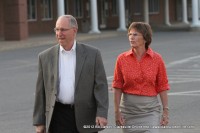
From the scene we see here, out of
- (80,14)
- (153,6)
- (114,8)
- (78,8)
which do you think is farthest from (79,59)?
(153,6)

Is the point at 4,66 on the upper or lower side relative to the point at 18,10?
lower

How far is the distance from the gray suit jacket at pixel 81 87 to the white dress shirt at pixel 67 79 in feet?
0.12

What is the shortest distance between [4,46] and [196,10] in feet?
65.4

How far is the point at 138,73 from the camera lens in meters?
5.36

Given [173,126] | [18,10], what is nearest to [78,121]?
[173,126]

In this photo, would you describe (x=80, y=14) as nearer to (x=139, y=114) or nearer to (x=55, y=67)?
(x=139, y=114)

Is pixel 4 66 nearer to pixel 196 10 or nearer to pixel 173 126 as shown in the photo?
pixel 173 126

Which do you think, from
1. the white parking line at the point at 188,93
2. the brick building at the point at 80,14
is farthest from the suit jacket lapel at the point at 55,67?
the brick building at the point at 80,14

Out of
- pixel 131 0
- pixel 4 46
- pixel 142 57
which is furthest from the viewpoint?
pixel 131 0

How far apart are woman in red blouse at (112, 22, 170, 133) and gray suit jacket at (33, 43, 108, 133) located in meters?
0.30

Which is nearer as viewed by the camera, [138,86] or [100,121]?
[100,121]

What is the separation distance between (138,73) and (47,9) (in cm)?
4120

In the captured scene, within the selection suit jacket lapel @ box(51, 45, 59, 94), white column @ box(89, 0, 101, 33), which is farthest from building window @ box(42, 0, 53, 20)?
suit jacket lapel @ box(51, 45, 59, 94)

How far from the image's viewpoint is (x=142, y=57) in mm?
5414
